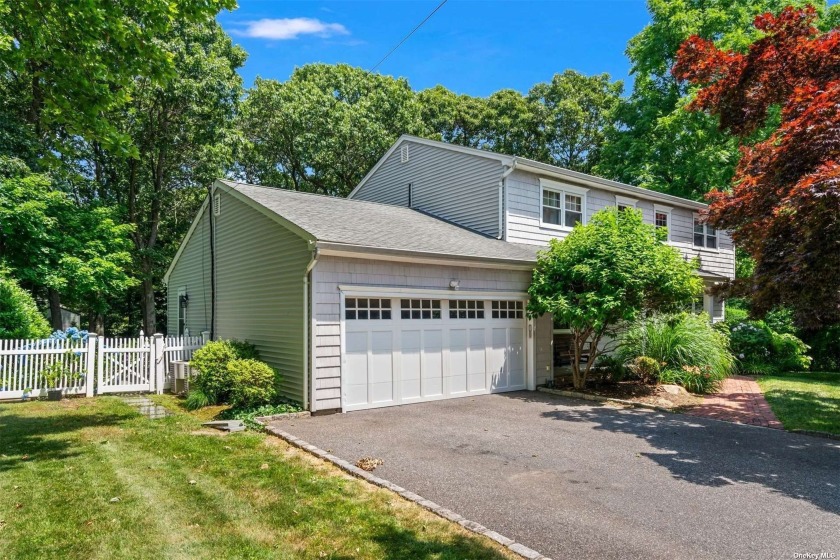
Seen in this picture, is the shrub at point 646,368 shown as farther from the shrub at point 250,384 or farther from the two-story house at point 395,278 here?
the shrub at point 250,384

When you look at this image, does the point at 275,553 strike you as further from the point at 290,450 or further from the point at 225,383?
the point at 225,383

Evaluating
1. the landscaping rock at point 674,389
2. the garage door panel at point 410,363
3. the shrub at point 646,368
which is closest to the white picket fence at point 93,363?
the garage door panel at point 410,363

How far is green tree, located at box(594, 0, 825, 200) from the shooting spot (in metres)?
21.8

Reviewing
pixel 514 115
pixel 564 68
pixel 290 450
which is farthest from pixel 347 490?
pixel 564 68

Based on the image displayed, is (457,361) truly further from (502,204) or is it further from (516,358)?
(502,204)

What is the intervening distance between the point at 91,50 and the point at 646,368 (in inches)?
466

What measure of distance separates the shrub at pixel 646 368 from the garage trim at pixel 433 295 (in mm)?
2240

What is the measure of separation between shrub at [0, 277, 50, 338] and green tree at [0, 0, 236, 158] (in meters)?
7.07

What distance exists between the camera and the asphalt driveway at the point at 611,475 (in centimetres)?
411

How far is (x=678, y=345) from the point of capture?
11.5 meters

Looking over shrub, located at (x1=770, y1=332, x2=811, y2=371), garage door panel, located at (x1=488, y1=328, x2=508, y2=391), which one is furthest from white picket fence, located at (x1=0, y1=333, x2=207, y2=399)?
shrub, located at (x1=770, y1=332, x2=811, y2=371)

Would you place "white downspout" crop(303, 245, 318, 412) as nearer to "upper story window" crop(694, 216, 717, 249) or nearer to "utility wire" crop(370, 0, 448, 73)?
"utility wire" crop(370, 0, 448, 73)

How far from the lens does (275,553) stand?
3771 mm

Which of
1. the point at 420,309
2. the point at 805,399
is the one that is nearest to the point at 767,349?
the point at 805,399
